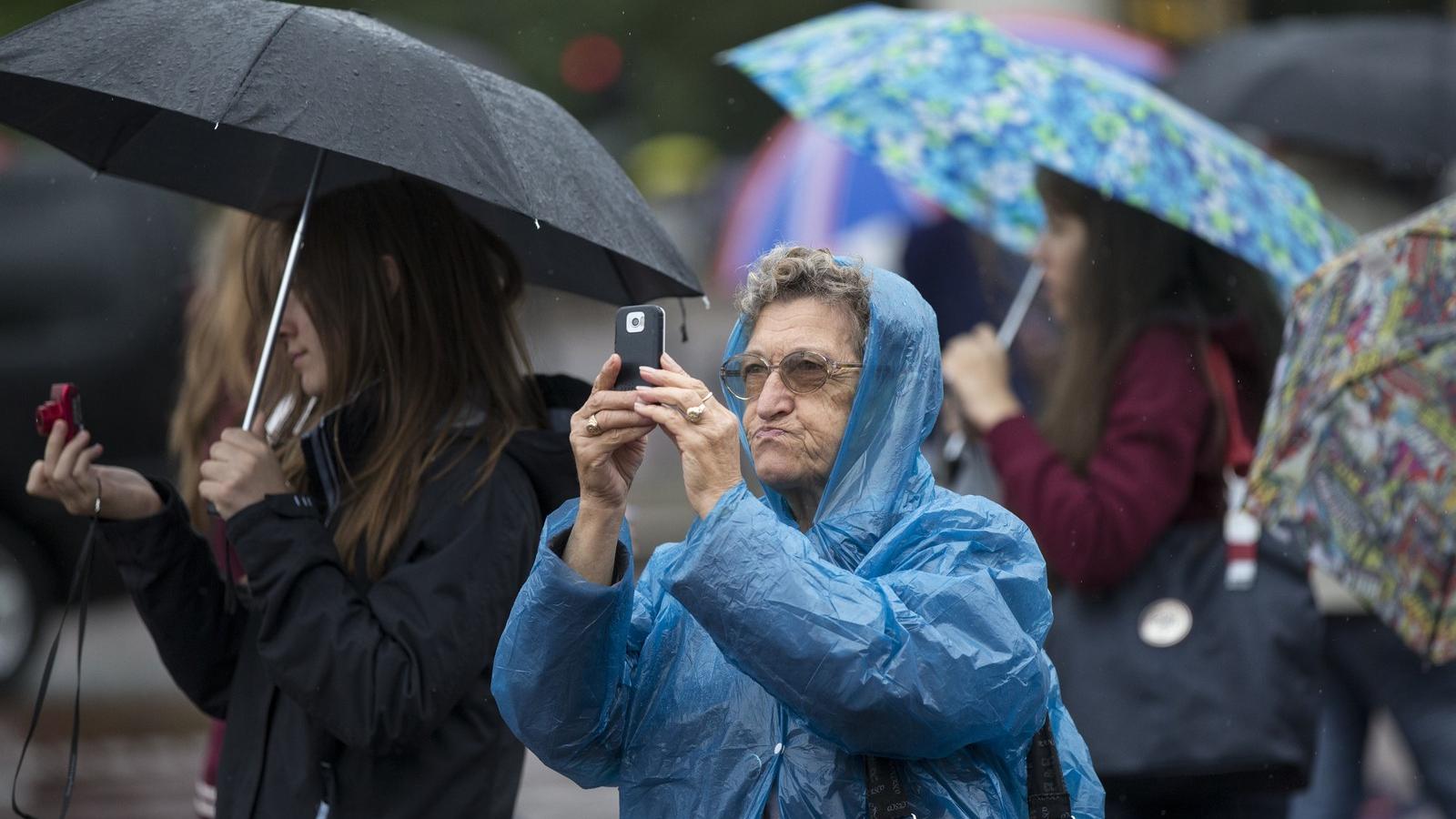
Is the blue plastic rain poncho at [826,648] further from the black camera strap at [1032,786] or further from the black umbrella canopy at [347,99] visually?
the black umbrella canopy at [347,99]

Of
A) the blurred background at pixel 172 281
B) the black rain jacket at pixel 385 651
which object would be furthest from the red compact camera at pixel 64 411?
the blurred background at pixel 172 281

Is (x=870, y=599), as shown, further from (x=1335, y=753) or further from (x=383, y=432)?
(x=1335, y=753)

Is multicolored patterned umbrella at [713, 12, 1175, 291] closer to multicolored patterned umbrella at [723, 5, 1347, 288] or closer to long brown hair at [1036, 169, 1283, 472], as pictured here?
multicolored patterned umbrella at [723, 5, 1347, 288]

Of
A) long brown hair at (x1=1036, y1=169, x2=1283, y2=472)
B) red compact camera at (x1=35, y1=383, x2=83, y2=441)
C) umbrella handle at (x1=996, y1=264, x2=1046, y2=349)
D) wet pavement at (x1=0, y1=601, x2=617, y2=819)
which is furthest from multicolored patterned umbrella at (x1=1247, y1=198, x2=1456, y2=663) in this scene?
wet pavement at (x1=0, y1=601, x2=617, y2=819)

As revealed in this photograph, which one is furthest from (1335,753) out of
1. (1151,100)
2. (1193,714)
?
(1151,100)

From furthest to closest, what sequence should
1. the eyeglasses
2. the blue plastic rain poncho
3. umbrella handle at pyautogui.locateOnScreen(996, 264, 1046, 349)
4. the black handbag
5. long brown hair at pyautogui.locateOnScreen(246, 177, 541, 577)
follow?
umbrella handle at pyautogui.locateOnScreen(996, 264, 1046, 349)
the black handbag
long brown hair at pyautogui.locateOnScreen(246, 177, 541, 577)
the eyeglasses
the blue plastic rain poncho

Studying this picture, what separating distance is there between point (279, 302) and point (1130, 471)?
1988 mm

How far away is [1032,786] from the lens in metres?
2.72

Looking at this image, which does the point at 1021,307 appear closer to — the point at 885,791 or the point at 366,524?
the point at 366,524

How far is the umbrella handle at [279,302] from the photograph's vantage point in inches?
134

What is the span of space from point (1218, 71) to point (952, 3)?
13.2 feet

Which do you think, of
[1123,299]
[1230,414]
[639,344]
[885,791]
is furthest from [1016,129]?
[885,791]

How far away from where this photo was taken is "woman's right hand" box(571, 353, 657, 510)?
8.58ft

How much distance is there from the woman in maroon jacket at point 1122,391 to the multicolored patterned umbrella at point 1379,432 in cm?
25
